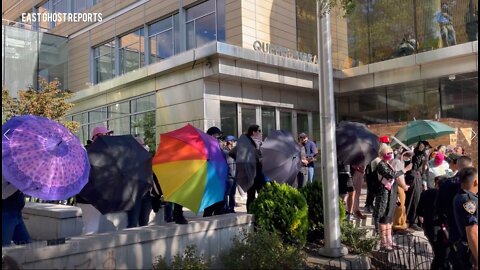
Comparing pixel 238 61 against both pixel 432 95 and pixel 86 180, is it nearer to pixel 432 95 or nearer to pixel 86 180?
pixel 432 95

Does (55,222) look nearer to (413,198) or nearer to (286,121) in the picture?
(413,198)

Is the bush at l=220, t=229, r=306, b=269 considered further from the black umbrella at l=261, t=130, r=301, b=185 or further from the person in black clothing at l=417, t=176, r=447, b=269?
the person in black clothing at l=417, t=176, r=447, b=269

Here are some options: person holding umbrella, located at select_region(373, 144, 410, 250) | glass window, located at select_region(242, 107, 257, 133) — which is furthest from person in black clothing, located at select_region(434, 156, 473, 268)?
glass window, located at select_region(242, 107, 257, 133)

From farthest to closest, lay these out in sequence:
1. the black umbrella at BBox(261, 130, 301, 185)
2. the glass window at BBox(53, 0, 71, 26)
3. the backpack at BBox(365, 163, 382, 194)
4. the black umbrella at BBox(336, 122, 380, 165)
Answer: the glass window at BBox(53, 0, 71, 26) < the black umbrella at BBox(336, 122, 380, 165) < the backpack at BBox(365, 163, 382, 194) < the black umbrella at BBox(261, 130, 301, 185)

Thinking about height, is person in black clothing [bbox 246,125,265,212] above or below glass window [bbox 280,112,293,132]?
below

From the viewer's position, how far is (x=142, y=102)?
18266 mm

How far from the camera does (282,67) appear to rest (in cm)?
1645

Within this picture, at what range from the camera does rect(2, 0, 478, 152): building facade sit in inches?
613

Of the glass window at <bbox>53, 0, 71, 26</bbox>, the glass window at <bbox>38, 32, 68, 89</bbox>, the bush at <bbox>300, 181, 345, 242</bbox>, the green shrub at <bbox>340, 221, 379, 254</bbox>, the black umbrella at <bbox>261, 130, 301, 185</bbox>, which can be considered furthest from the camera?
the glass window at <bbox>53, 0, 71, 26</bbox>

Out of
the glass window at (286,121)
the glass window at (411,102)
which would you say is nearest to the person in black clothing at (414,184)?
the glass window at (411,102)

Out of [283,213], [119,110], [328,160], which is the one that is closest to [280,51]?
[119,110]

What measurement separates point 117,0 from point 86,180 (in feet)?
65.2

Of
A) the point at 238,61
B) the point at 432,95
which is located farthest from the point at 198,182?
the point at 432,95

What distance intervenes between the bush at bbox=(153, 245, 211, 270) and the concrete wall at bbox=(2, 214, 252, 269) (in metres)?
0.16
